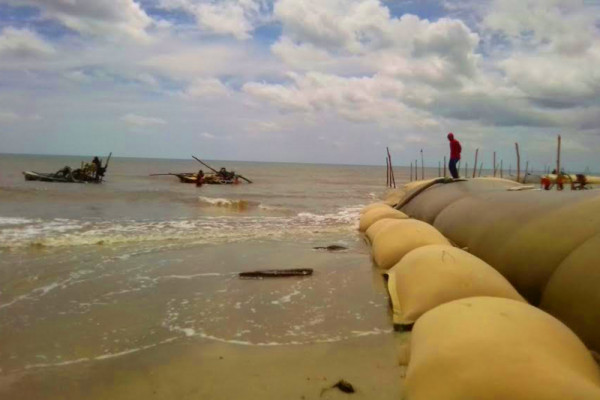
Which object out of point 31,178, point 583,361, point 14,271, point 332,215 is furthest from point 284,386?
point 31,178

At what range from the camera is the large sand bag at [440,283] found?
4.23 meters

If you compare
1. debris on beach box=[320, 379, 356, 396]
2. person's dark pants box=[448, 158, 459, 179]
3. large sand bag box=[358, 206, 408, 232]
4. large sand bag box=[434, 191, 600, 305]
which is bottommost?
debris on beach box=[320, 379, 356, 396]

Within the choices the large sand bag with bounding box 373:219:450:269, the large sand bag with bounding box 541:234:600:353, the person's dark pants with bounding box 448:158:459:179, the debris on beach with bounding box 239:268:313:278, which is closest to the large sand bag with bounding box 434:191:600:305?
the large sand bag with bounding box 541:234:600:353

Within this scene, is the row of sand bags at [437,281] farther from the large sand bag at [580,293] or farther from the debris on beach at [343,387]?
the debris on beach at [343,387]

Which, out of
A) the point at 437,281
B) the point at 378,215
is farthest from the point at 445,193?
the point at 437,281

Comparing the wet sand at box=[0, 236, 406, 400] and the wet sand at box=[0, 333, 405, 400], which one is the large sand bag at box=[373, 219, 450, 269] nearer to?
the wet sand at box=[0, 236, 406, 400]

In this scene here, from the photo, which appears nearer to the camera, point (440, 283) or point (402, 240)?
point (440, 283)

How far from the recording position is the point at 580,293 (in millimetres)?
3744

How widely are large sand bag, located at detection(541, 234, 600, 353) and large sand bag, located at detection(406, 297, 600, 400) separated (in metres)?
0.61

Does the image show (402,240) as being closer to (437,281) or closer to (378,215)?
(437,281)

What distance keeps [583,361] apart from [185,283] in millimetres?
5363

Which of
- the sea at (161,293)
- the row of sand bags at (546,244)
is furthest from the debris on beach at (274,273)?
the row of sand bags at (546,244)

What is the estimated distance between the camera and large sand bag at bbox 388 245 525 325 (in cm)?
423

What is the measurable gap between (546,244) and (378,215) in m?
6.85
